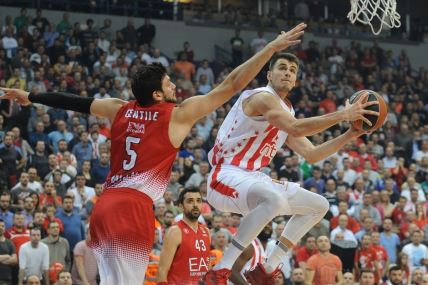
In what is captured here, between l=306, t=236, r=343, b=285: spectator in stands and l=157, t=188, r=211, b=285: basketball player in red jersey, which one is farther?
l=306, t=236, r=343, b=285: spectator in stands

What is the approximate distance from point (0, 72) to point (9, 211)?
6.85 meters

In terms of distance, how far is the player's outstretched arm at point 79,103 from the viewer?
7.90 m

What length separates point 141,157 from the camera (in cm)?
759

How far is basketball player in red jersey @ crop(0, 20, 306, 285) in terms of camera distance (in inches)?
294

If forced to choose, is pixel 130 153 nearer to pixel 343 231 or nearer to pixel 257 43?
pixel 343 231

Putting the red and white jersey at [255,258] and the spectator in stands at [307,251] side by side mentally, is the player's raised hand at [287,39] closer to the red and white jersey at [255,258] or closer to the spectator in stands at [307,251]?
the red and white jersey at [255,258]

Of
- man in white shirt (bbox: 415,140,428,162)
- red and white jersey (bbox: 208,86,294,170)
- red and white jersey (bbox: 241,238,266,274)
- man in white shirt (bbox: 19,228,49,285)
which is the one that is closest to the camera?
red and white jersey (bbox: 208,86,294,170)

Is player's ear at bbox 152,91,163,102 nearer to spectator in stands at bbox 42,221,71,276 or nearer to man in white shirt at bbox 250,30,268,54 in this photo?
spectator in stands at bbox 42,221,71,276

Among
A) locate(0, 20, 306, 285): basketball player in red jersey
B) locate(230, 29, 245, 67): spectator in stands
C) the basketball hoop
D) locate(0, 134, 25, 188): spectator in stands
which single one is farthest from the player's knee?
locate(230, 29, 245, 67): spectator in stands

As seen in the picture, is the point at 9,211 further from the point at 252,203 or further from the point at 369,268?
the point at 252,203

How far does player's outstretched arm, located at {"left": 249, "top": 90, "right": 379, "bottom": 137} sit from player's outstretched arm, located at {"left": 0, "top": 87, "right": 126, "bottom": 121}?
4.57 feet

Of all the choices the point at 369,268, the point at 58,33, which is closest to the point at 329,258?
the point at 369,268

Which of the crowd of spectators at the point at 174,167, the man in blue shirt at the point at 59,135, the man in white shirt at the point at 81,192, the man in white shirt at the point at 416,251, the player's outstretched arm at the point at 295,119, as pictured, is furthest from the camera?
the man in blue shirt at the point at 59,135

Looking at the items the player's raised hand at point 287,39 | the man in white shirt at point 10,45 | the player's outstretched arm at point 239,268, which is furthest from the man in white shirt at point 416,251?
the man in white shirt at point 10,45
